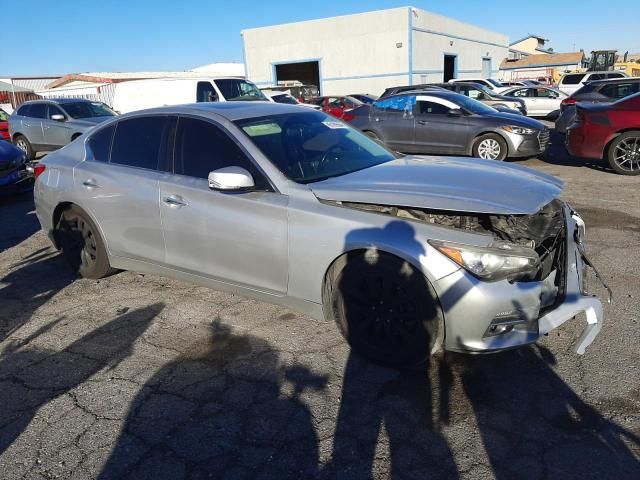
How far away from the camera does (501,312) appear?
2715mm

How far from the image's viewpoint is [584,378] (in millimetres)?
2930

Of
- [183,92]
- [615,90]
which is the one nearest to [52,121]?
[183,92]

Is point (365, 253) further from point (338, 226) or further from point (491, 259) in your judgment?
point (491, 259)

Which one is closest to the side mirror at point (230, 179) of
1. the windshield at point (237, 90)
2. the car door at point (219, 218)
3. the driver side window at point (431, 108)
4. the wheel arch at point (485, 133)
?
the car door at point (219, 218)

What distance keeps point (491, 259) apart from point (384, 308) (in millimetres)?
688

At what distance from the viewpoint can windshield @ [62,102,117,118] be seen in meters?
12.8

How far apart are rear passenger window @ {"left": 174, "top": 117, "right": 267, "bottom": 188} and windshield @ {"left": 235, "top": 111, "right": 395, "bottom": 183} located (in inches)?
5.8

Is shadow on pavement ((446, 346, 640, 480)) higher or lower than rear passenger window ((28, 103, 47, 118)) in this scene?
lower

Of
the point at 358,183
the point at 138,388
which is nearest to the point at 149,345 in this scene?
the point at 138,388

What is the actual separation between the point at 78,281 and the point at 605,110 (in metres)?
8.41

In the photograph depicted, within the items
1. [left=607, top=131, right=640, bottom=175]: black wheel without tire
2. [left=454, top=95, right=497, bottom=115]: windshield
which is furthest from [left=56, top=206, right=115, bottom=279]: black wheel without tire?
[left=607, top=131, right=640, bottom=175]: black wheel without tire

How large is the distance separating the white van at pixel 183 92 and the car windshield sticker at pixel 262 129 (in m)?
9.38

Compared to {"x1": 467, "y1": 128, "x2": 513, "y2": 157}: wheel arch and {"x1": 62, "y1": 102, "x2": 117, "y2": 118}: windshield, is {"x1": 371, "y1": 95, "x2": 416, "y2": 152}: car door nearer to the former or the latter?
{"x1": 467, "y1": 128, "x2": 513, "y2": 157}: wheel arch

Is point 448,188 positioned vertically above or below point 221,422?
above
